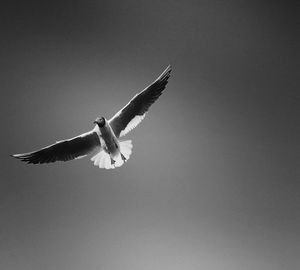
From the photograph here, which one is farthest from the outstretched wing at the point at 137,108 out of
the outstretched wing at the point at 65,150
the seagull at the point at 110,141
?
the outstretched wing at the point at 65,150

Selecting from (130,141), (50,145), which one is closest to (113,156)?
(130,141)

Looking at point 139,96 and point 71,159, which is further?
point 71,159

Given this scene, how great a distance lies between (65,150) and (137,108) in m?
0.76

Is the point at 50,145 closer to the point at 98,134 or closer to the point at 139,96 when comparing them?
the point at 98,134

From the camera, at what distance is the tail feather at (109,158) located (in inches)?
160

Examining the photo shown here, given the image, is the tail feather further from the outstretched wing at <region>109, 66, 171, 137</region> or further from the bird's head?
the bird's head

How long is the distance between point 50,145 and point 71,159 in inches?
11.6

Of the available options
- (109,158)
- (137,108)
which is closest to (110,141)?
(109,158)

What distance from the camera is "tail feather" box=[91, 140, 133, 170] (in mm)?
4059

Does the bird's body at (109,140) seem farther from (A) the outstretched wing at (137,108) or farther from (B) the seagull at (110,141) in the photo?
(A) the outstretched wing at (137,108)

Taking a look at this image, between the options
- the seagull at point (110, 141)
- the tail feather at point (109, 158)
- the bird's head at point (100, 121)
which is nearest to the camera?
the bird's head at point (100, 121)

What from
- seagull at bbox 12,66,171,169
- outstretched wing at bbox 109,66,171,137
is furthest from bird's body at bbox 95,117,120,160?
outstretched wing at bbox 109,66,171,137

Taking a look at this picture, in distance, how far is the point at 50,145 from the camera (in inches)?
158

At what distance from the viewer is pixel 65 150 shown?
4.16 m
